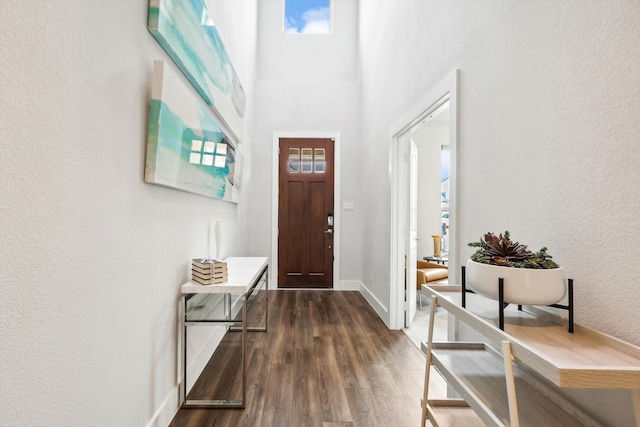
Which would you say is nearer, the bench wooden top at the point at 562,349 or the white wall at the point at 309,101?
the bench wooden top at the point at 562,349

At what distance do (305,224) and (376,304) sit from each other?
5.51 feet

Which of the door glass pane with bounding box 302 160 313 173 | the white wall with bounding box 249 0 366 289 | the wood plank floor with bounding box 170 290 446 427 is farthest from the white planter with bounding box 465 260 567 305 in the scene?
the door glass pane with bounding box 302 160 313 173

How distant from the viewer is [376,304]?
377 cm

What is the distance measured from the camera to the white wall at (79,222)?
0.77 metres

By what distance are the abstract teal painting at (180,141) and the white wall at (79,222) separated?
0.05 metres

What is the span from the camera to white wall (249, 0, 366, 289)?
487 cm

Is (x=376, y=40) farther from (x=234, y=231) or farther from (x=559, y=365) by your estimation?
(x=559, y=365)

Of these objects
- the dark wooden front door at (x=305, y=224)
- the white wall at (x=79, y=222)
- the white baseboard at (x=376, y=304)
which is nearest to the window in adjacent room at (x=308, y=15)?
the dark wooden front door at (x=305, y=224)

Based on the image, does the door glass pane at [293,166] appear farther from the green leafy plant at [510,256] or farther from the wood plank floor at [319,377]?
the green leafy plant at [510,256]

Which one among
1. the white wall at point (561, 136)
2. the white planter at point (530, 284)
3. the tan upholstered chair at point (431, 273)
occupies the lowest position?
the tan upholstered chair at point (431, 273)

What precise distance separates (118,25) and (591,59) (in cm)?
161

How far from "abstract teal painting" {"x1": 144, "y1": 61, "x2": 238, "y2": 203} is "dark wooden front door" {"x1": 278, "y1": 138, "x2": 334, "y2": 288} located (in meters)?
2.40

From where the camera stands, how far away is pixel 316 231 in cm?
491

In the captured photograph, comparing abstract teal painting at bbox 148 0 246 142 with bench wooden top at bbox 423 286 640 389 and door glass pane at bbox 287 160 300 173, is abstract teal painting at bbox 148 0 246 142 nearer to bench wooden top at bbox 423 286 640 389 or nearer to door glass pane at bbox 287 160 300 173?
bench wooden top at bbox 423 286 640 389
